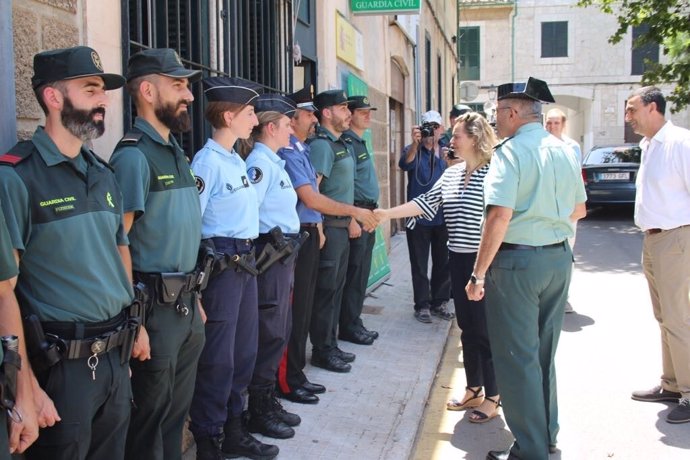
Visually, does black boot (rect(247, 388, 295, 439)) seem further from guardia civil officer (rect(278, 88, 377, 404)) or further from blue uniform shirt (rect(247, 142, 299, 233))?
blue uniform shirt (rect(247, 142, 299, 233))

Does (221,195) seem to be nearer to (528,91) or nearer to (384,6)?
(528,91)

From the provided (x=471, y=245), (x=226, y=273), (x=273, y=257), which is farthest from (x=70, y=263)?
(x=471, y=245)

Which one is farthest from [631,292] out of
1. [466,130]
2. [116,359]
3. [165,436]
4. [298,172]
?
[116,359]

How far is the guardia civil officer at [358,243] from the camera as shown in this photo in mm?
5637

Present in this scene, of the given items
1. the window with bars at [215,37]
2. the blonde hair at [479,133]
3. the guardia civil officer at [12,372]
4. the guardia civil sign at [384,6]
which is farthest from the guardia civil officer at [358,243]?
the guardia civil officer at [12,372]

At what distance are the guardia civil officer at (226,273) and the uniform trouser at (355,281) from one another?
210cm

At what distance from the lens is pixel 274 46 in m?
5.67

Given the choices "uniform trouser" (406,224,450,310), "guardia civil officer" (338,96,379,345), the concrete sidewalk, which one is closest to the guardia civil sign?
"guardia civil officer" (338,96,379,345)

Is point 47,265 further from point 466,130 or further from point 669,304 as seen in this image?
point 669,304

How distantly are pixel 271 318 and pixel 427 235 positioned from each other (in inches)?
121

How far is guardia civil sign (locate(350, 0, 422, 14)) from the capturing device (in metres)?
7.84

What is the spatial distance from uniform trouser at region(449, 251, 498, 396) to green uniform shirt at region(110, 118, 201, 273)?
6.90 feet

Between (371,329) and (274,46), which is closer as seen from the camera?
(274,46)

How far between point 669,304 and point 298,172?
248 cm
